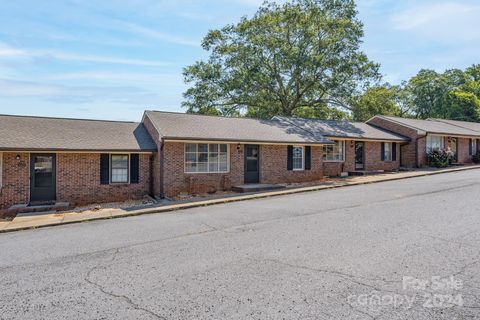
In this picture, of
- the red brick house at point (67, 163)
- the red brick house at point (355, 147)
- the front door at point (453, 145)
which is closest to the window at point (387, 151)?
the red brick house at point (355, 147)

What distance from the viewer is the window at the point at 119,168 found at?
1403 centimetres

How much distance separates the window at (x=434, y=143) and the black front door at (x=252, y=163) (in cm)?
1496

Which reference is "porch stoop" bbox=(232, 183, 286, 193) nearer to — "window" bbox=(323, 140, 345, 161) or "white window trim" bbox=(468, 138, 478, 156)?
"window" bbox=(323, 140, 345, 161)

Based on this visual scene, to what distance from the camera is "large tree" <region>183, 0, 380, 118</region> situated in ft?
88.6

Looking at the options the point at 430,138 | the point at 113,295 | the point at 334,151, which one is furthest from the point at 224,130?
the point at 430,138

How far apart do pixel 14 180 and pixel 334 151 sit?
643 inches

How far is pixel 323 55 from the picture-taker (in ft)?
88.2

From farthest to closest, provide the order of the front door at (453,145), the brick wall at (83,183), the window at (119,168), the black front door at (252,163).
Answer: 1. the front door at (453,145)
2. the black front door at (252,163)
3. the window at (119,168)
4. the brick wall at (83,183)

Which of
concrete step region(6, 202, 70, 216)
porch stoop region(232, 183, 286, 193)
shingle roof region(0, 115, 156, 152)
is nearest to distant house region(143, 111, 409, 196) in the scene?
porch stoop region(232, 183, 286, 193)

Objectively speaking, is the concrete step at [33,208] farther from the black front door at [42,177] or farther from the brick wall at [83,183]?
the brick wall at [83,183]

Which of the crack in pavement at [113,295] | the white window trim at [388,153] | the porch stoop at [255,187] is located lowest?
the crack in pavement at [113,295]

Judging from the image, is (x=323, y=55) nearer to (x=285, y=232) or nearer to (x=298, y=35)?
(x=298, y=35)

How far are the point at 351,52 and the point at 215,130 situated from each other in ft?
55.1

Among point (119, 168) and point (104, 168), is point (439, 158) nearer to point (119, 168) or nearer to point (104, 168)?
point (119, 168)
